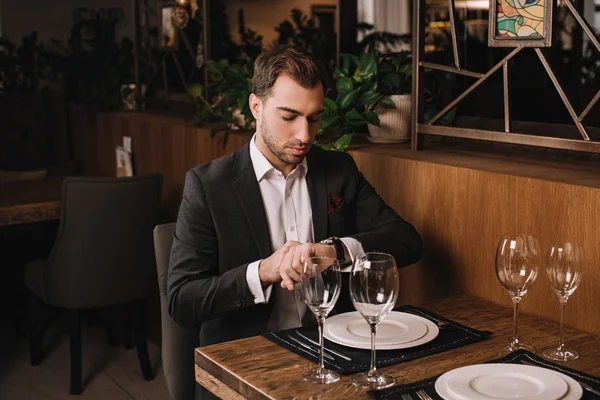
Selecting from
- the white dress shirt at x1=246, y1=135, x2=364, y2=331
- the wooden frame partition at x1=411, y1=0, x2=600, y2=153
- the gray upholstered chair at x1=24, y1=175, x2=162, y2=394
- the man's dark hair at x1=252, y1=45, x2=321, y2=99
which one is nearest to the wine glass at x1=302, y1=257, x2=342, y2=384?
the white dress shirt at x1=246, y1=135, x2=364, y2=331

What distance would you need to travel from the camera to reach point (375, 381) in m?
1.57

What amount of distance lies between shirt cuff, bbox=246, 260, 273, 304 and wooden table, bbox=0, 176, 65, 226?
2.07 m

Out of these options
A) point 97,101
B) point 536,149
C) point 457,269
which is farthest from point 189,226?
point 97,101

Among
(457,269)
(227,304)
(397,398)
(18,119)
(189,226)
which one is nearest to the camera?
(397,398)

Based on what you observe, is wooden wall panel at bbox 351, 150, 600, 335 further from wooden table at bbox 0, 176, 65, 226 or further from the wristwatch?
wooden table at bbox 0, 176, 65, 226

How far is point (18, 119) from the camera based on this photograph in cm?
527

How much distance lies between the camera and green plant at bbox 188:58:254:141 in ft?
11.3

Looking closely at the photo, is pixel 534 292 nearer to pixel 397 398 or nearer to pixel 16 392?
pixel 397 398

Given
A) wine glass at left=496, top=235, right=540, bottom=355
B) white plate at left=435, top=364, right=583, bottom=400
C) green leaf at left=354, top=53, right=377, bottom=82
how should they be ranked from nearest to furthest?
1. white plate at left=435, top=364, right=583, bottom=400
2. wine glass at left=496, top=235, right=540, bottom=355
3. green leaf at left=354, top=53, right=377, bottom=82

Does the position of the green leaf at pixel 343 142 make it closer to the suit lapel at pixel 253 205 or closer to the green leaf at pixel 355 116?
the green leaf at pixel 355 116

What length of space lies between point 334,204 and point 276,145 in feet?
0.94

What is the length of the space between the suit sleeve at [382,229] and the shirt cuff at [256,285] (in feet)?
1.05

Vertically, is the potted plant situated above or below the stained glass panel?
below

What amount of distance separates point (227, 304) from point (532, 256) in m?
0.76
